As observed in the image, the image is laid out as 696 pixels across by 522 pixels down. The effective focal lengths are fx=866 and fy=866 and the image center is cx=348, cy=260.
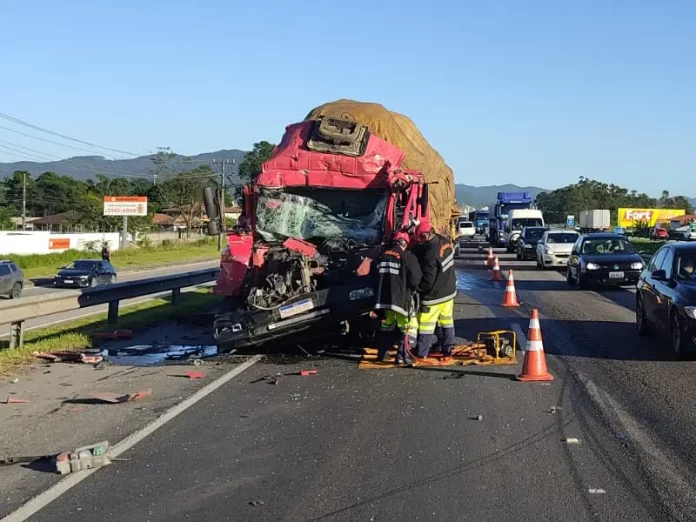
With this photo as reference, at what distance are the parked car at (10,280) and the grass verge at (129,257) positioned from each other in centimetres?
1259

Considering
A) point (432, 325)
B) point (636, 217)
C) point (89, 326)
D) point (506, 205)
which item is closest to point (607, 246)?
point (89, 326)

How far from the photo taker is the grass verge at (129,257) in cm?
4953

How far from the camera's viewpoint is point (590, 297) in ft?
67.4

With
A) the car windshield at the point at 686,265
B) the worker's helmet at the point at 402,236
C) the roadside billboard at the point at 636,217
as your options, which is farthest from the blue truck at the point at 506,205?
the roadside billboard at the point at 636,217

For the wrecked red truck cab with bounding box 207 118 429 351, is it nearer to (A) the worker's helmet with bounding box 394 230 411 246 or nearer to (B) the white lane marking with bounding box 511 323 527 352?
(A) the worker's helmet with bounding box 394 230 411 246

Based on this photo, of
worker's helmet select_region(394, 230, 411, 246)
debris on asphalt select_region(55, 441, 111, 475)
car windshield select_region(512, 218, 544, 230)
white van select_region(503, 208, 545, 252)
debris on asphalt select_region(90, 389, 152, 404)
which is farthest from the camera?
car windshield select_region(512, 218, 544, 230)

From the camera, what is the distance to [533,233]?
135ft

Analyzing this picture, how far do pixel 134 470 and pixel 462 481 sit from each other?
2401mm

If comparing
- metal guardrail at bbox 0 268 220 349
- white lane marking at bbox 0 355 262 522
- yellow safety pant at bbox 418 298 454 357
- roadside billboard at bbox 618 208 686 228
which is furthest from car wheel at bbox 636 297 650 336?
roadside billboard at bbox 618 208 686 228

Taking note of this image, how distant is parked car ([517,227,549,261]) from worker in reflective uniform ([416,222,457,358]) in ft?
98.8

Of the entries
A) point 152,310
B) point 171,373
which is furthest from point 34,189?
point 171,373

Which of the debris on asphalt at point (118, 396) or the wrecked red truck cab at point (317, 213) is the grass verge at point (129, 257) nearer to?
the wrecked red truck cab at point (317, 213)

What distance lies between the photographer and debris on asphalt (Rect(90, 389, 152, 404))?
8.98 m

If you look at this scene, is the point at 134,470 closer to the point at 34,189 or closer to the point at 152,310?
the point at 152,310
